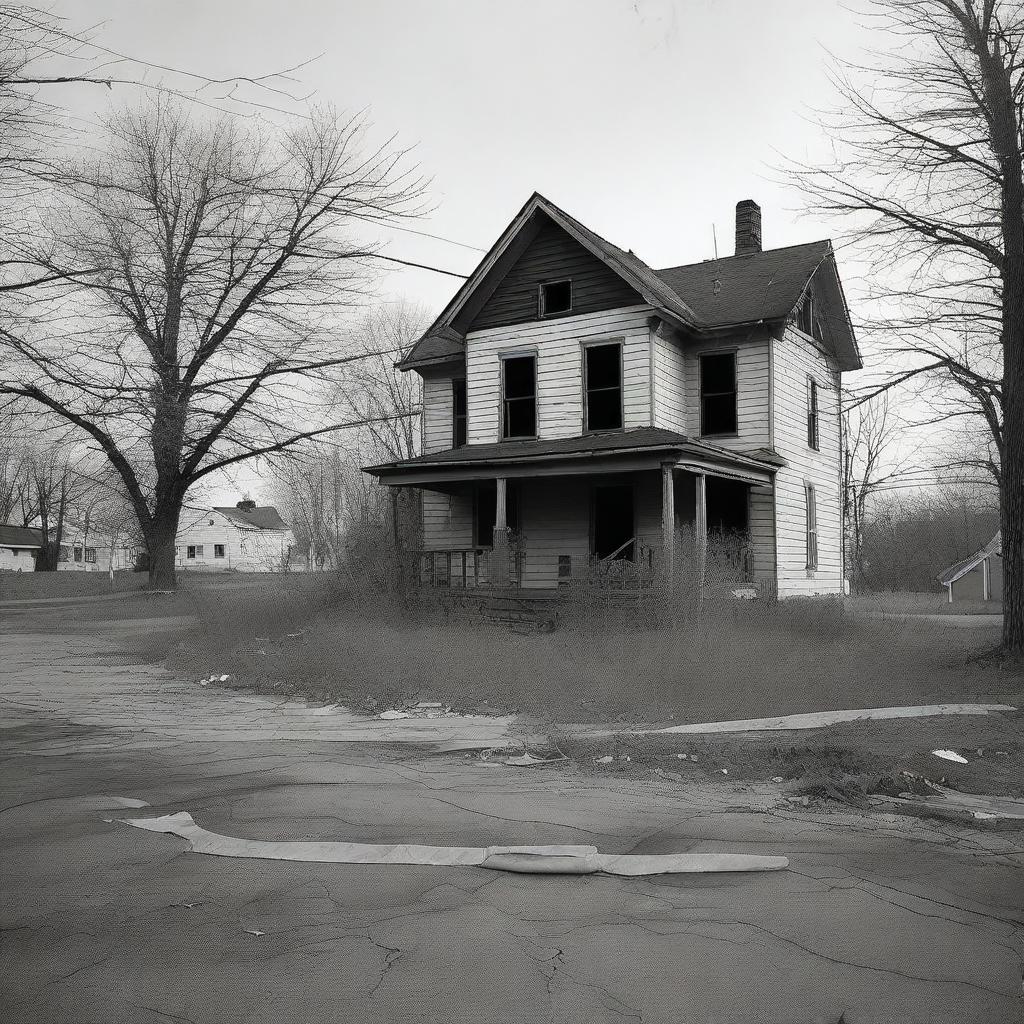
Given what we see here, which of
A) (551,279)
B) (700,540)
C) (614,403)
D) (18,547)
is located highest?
(551,279)

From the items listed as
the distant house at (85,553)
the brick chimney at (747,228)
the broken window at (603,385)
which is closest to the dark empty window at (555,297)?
the broken window at (603,385)

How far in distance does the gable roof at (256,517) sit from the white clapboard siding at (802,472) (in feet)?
207

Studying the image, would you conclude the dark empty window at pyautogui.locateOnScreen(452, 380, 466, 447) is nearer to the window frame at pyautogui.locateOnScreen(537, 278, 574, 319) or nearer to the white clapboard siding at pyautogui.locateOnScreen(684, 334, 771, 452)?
the window frame at pyautogui.locateOnScreen(537, 278, 574, 319)

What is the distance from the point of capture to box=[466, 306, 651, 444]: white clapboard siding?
17.8 metres

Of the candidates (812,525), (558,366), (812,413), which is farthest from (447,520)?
(812,413)

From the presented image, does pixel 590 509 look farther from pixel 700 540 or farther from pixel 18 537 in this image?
pixel 18 537

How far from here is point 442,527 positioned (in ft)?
70.3

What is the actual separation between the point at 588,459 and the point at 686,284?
7.06 metres

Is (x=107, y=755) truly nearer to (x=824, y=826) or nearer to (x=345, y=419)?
(x=824, y=826)

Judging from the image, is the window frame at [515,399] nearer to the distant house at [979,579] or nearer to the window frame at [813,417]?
the window frame at [813,417]

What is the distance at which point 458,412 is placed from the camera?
72.0 ft

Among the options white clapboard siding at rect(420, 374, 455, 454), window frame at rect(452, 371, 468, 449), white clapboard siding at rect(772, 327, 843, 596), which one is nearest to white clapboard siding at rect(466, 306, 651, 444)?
window frame at rect(452, 371, 468, 449)

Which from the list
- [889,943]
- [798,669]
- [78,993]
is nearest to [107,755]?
[78,993]

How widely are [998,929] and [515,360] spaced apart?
54.5ft
